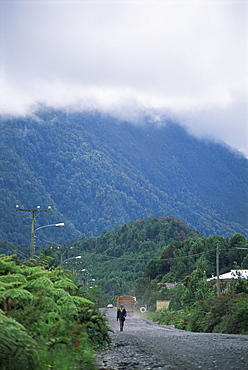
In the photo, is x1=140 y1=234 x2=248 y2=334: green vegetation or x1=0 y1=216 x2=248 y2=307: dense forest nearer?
x1=140 y1=234 x2=248 y2=334: green vegetation

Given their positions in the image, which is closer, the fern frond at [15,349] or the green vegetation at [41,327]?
the fern frond at [15,349]

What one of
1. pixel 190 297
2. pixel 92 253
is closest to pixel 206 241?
pixel 190 297

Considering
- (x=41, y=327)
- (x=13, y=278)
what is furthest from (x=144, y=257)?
(x=41, y=327)

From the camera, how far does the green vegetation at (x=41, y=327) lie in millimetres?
8367

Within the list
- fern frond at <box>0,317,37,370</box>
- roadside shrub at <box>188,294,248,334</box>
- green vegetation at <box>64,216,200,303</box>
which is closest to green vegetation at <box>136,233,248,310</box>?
green vegetation at <box>64,216,200,303</box>

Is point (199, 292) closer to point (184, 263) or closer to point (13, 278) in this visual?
point (13, 278)

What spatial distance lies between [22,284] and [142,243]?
15841 centimetres

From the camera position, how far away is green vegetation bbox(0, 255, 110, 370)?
8.37 m

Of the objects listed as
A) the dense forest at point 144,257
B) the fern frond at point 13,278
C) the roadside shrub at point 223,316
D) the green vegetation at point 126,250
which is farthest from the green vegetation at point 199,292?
the green vegetation at point 126,250

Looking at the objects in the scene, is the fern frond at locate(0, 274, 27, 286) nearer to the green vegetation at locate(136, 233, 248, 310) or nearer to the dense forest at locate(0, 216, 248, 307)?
the dense forest at locate(0, 216, 248, 307)

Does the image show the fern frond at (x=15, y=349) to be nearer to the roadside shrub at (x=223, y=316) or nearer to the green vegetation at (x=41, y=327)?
the green vegetation at (x=41, y=327)

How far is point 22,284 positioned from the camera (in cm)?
1426

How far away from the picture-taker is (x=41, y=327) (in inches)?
420

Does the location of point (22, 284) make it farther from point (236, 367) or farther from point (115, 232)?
point (115, 232)
